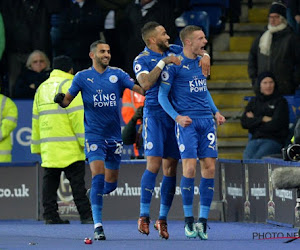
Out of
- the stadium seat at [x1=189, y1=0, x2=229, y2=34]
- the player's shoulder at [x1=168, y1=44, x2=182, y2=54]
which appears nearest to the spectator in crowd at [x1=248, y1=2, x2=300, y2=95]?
the stadium seat at [x1=189, y1=0, x2=229, y2=34]

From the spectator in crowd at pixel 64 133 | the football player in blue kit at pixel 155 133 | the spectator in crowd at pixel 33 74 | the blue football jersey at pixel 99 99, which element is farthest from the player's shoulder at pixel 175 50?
the spectator in crowd at pixel 33 74

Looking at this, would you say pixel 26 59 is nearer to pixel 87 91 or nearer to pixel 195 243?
pixel 87 91

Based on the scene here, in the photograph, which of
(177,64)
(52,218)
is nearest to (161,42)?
(177,64)

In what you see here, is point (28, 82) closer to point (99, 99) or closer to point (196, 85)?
point (99, 99)

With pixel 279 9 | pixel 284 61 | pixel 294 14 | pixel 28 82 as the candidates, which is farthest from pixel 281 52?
pixel 28 82

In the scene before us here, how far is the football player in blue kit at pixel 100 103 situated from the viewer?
13664mm

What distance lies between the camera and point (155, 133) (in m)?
13.6

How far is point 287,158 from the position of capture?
1341cm

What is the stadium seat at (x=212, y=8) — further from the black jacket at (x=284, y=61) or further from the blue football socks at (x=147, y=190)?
the blue football socks at (x=147, y=190)

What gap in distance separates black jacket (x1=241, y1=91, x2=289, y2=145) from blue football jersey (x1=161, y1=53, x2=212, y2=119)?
4813mm

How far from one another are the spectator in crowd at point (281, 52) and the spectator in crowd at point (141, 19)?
64.0 inches

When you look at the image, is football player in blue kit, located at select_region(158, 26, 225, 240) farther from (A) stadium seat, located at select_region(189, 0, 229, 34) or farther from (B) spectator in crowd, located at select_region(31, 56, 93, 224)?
(A) stadium seat, located at select_region(189, 0, 229, 34)

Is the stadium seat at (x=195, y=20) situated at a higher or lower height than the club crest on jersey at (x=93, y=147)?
higher

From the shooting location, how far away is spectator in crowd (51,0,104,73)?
20.0 meters
